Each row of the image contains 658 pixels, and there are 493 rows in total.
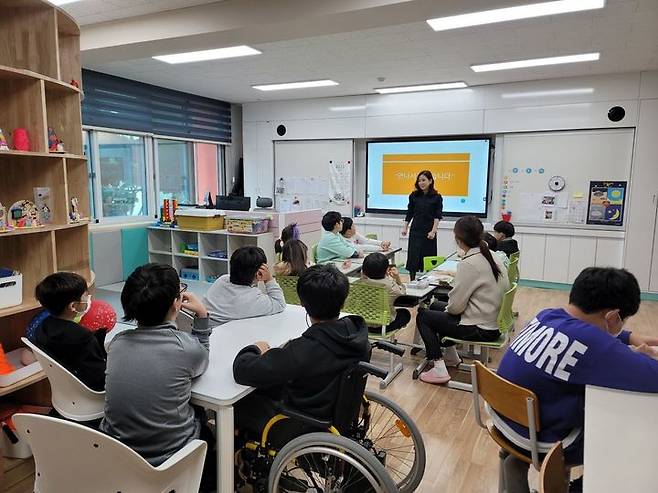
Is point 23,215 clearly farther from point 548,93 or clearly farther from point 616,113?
point 616,113

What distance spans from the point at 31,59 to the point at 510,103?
5.52m

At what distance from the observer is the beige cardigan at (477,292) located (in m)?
3.08

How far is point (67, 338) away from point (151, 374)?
23.8 inches

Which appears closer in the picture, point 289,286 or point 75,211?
point 75,211

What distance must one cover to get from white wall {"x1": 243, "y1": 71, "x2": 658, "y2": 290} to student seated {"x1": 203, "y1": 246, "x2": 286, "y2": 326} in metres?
4.92

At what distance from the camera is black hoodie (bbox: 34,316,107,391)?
1898 mm

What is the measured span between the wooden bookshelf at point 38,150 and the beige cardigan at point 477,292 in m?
2.29

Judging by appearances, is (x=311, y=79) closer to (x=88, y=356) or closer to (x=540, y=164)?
(x=540, y=164)

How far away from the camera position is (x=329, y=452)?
5.13 feet

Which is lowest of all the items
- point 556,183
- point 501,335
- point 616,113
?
point 501,335

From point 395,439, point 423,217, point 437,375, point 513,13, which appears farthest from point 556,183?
point 395,439

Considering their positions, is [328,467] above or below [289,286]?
below

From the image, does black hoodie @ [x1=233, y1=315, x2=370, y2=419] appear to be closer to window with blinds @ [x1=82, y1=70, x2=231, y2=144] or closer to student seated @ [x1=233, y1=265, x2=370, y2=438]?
student seated @ [x1=233, y1=265, x2=370, y2=438]

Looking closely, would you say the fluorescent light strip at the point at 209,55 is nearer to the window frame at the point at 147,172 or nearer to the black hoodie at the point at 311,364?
the window frame at the point at 147,172
